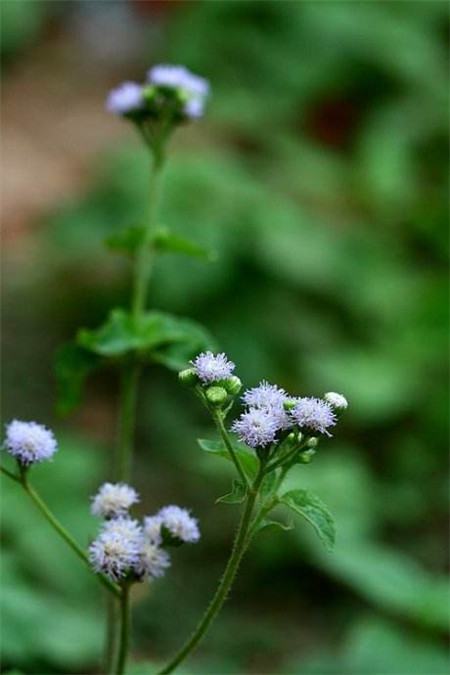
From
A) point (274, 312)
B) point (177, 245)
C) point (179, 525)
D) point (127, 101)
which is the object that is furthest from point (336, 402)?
point (274, 312)

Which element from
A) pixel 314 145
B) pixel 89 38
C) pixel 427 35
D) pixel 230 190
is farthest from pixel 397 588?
pixel 89 38

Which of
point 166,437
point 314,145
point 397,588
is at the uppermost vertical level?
point 314,145

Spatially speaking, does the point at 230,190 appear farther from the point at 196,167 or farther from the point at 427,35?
the point at 427,35

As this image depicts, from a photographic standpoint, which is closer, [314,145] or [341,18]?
[314,145]

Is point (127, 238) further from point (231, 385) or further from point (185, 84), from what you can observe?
point (231, 385)

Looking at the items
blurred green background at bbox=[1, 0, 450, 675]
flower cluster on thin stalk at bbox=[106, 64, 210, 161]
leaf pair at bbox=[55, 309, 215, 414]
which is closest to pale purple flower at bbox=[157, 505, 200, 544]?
blurred green background at bbox=[1, 0, 450, 675]

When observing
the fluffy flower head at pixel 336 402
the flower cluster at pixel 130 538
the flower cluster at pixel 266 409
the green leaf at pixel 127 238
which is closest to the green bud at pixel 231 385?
the flower cluster at pixel 266 409

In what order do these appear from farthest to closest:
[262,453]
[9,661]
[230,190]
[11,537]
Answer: [230,190] → [11,537] → [9,661] → [262,453]
